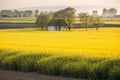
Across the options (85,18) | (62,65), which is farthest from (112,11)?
(85,18)

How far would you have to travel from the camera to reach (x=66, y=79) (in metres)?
13.1

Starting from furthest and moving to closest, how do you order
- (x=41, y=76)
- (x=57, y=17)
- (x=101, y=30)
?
(x=57, y=17), (x=101, y=30), (x=41, y=76)

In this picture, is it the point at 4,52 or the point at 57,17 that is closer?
the point at 4,52

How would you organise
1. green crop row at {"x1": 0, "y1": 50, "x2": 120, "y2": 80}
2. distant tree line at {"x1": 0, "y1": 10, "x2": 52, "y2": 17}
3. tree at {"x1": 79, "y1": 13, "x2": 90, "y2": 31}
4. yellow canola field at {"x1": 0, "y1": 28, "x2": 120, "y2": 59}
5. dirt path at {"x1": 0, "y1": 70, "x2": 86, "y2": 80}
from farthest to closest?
tree at {"x1": 79, "y1": 13, "x2": 90, "y2": 31} < distant tree line at {"x1": 0, "y1": 10, "x2": 52, "y2": 17} < yellow canola field at {"x1": 0, "y1": 28, "x2": 120, "y2": 59} < dirt path at {"x1": 0, "y1": 70, "x2": 86, "y2": 80} < green crop row at {"x1": 0, "y1": 50, "x2": 120, "y2": 80}

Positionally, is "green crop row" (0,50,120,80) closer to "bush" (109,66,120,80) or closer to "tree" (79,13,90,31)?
"bush" (109,66,120,80)

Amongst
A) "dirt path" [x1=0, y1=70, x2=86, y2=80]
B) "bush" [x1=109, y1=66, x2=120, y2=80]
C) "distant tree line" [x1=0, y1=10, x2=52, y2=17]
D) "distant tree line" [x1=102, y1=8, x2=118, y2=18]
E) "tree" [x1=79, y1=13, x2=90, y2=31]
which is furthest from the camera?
"tree" [x1=79, y1=13, x2=90, y2=31]

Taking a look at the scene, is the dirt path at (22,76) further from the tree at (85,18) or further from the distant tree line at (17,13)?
the tree at (85,18)

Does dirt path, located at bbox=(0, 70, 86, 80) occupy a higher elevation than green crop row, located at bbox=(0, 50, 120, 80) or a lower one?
lower

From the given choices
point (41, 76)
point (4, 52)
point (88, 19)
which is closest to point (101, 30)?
point (88, 19)

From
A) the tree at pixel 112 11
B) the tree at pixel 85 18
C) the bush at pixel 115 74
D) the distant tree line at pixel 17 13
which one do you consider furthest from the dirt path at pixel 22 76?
the tree at pixel 85 18

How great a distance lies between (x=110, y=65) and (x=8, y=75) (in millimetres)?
3988

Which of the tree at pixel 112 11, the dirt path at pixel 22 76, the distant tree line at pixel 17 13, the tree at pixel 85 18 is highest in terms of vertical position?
the tree at pixel 112 11

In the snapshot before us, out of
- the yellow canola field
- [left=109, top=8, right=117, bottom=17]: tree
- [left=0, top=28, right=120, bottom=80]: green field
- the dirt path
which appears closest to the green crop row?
[left=0, top=28, right=120, bottom=80]: green field

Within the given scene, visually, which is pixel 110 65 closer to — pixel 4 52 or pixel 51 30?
pixel 4 52
